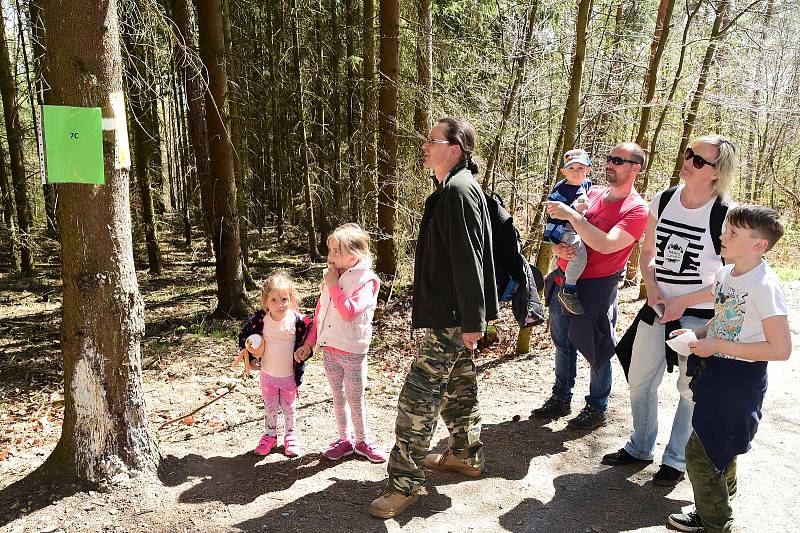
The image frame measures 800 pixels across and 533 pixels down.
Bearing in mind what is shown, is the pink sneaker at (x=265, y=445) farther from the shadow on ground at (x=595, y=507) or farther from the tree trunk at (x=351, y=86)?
the tree trunk at (x=351, y=86)

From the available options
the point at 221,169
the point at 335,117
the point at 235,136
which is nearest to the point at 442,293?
the point at 221,169

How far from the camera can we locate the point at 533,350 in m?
7.43

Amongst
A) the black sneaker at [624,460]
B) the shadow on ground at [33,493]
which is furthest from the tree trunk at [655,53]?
the shadow on ground at [33,493]

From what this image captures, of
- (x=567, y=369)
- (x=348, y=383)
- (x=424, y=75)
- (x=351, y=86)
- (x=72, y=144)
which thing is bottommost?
(x=567, y=369)

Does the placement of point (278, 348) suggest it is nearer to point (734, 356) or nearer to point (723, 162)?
point (734, 356)

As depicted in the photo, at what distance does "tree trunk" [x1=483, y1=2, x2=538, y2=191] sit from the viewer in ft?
25.6

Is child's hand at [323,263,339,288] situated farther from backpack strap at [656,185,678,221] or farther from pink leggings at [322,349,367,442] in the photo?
backpack strap at [656,185,678,221]

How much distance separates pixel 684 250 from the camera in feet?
12.3

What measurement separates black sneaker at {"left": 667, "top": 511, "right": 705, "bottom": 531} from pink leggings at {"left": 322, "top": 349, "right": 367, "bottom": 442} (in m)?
2.11

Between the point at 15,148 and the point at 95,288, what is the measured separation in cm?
1309

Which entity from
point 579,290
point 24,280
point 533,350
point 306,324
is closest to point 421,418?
point 306,324

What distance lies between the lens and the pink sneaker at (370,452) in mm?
4301

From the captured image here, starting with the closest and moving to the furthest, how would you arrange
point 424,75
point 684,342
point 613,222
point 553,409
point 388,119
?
point 684,342 < point 613,222 < point 553,409 < point 424,75 < point 388,119

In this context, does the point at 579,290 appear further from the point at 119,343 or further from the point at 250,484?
the point at 119,343
